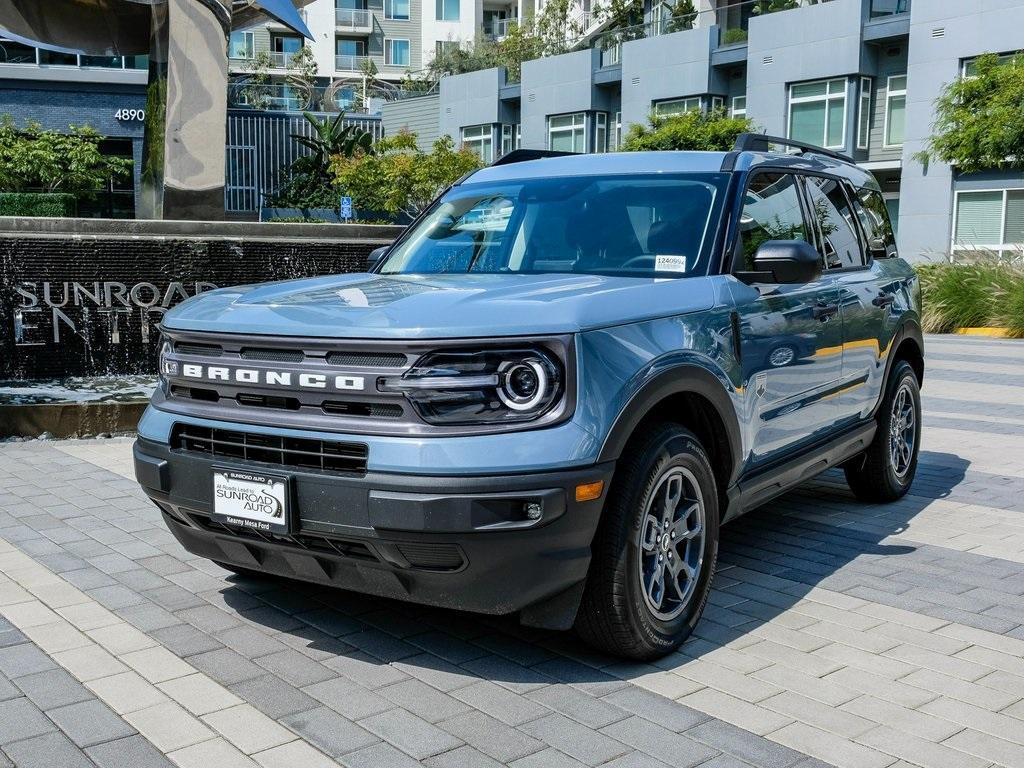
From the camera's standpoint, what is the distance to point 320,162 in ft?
155

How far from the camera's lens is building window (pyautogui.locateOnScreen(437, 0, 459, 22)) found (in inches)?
3078

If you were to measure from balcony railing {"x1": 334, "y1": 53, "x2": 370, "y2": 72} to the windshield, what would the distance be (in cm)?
7632

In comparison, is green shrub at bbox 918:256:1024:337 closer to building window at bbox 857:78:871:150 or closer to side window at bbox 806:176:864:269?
side window at bbox 806:176:864:269

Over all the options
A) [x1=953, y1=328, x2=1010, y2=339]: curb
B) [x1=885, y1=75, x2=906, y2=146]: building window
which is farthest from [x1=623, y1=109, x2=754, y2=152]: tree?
[x1=953, y1=328, x2=1010, y2=339]: curb

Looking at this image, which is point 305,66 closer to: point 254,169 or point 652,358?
point 254,169

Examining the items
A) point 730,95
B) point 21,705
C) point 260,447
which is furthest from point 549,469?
point 730,95

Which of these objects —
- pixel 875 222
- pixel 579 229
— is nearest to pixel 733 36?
pixel 875 222

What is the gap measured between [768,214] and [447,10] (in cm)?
7784

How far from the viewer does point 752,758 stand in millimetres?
3344

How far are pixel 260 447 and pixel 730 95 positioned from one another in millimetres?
40283

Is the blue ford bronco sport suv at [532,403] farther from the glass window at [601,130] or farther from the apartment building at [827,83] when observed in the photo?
the glass window at [601,130]

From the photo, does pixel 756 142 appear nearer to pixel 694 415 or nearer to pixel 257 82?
pixel 694 415

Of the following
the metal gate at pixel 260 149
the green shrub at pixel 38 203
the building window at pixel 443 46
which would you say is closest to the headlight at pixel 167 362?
the green shrub at pixel 38 203

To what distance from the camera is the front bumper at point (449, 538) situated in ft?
11.4
